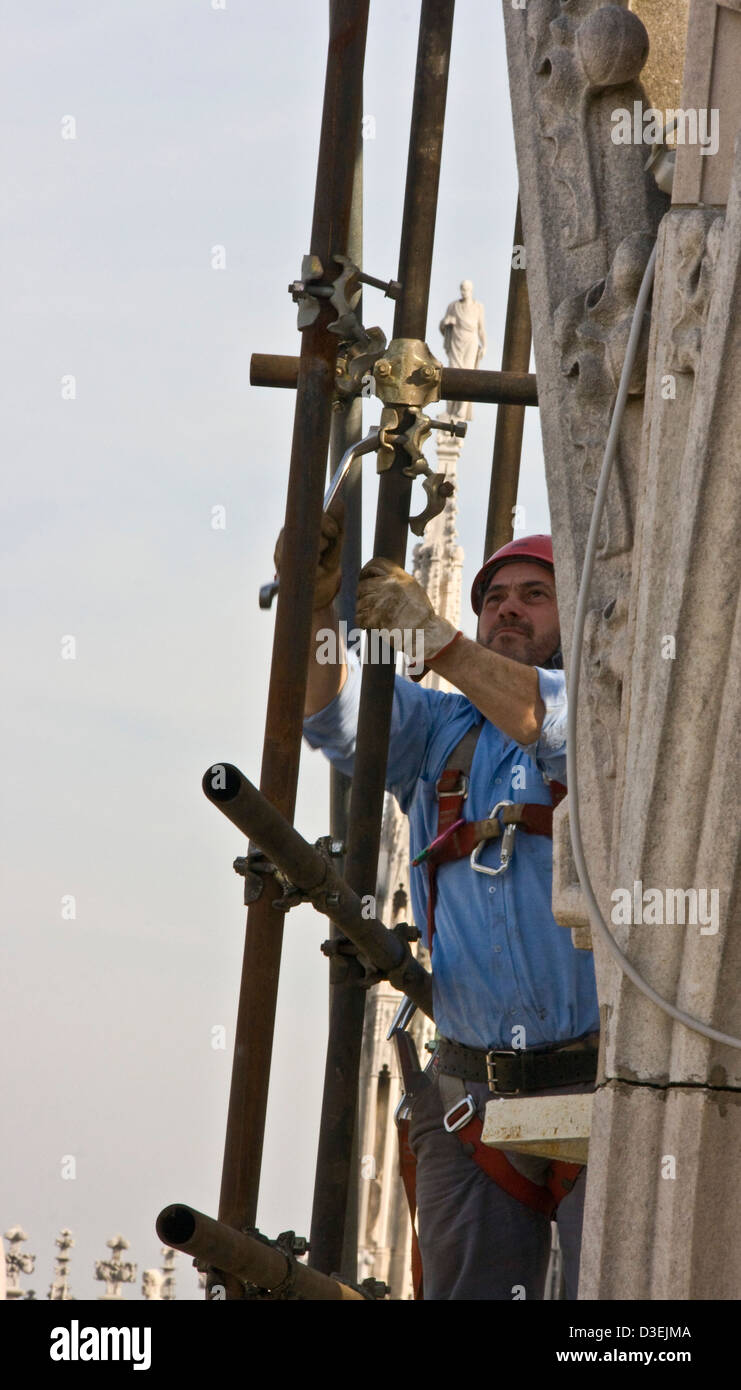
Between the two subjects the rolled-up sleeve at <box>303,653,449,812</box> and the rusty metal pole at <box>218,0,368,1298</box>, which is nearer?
the rusty metal pole at <box>218,0,368,1298</box>

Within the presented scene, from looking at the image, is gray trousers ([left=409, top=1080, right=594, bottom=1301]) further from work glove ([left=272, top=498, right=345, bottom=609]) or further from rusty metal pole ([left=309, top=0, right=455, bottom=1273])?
work glove ([left=272, top=498, right=345, bottom=609])

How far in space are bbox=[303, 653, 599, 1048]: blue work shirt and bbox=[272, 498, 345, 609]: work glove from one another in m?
0.58

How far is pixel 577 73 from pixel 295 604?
53.4 inches

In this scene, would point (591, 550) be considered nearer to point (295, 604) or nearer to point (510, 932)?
point (295, 604)

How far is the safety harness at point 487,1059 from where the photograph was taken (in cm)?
503

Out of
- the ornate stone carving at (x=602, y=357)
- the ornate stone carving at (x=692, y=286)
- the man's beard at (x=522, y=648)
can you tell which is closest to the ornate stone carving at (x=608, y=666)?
the ornate stone carving at (x=602, y=357)

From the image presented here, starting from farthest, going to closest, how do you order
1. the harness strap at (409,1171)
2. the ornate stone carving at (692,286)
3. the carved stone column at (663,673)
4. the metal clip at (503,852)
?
the harness strap at (409,1171) → the metal clip at (503,852) → the ornate stone carving at (692,286) → the carved stone column at (663,673)

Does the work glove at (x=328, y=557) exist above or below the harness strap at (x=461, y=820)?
above

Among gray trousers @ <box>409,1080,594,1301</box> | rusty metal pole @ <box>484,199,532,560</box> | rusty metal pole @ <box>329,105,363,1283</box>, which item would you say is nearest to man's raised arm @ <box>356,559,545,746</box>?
rusty metal pole @ <box>329,105,363,1283</box>

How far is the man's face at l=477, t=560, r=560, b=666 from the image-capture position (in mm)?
5680

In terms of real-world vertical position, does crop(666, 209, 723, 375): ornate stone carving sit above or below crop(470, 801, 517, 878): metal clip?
above

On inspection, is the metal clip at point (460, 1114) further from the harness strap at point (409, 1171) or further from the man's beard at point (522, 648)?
the man's beard at point (522, 648)

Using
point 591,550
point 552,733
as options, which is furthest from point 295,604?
point 591,550
